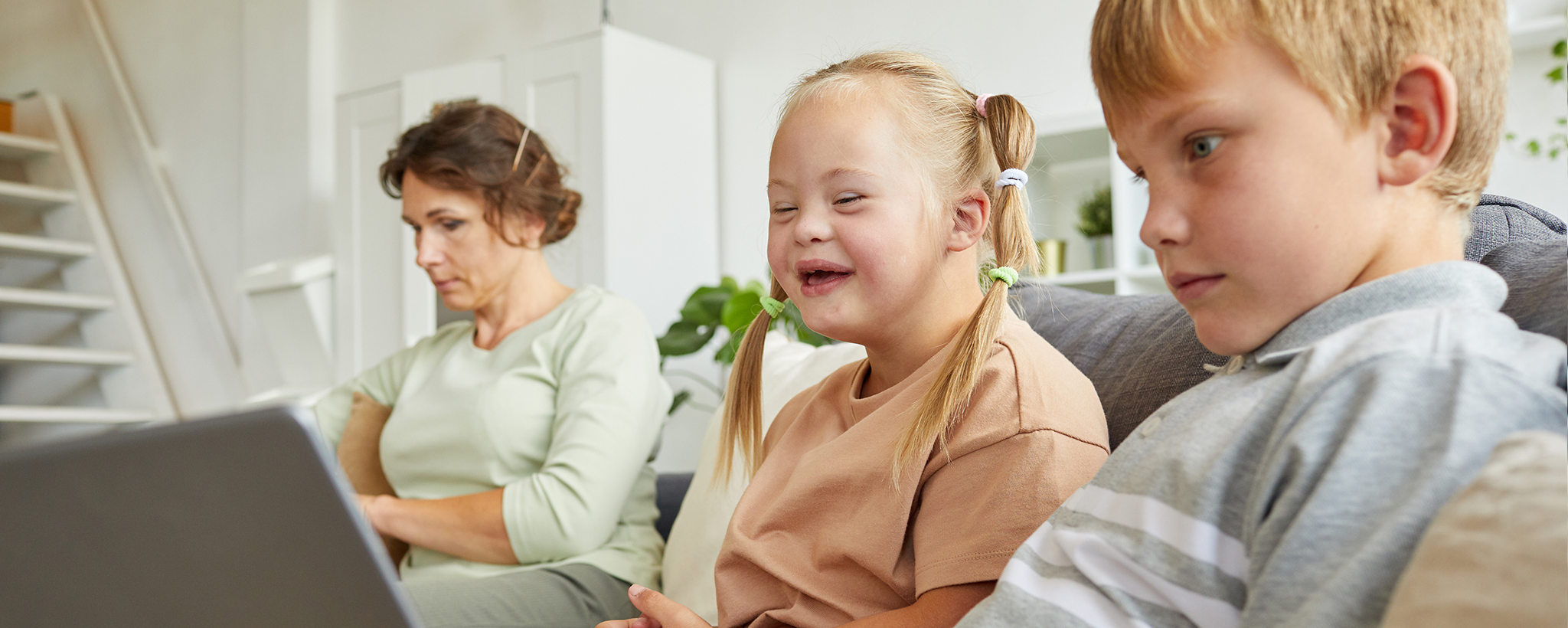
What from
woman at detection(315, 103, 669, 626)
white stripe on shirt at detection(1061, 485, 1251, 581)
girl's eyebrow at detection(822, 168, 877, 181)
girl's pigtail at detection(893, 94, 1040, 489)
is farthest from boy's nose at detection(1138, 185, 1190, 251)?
woman at detection(315, 103, 669, 626)

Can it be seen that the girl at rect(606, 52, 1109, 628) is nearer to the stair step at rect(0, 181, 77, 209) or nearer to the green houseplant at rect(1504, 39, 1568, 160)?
the green houseplant at rect(1504, 39, 1568, 160)

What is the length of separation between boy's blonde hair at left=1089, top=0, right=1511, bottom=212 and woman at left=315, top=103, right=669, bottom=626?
107cm

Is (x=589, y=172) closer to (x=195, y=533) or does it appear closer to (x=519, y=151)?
(x=519, y=151)

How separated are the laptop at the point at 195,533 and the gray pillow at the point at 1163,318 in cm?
66

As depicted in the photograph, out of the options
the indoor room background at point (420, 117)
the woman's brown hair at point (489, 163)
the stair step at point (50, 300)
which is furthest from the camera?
the stair step at point (50, 300)

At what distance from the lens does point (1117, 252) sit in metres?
2.61

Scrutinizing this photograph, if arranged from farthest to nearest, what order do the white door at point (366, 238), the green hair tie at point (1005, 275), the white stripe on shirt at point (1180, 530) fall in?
the white door at point (366, 238)
the green hair tie at point (1005, 275)
the white stripe on shirt at point (1180, 530)

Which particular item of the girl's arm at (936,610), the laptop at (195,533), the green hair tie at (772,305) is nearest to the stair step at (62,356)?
the green hair tie at (772,305)

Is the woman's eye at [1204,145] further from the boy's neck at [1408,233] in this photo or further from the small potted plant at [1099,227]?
the small potted plant at [1099,227]

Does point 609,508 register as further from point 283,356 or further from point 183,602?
point 283,356

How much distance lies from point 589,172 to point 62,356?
2682 mm

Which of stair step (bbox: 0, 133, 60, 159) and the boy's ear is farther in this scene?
stair step (bbox: 0, 133, 60, 159)

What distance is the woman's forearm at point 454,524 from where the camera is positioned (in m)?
1.46

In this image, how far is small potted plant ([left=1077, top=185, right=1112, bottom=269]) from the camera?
2680mm
